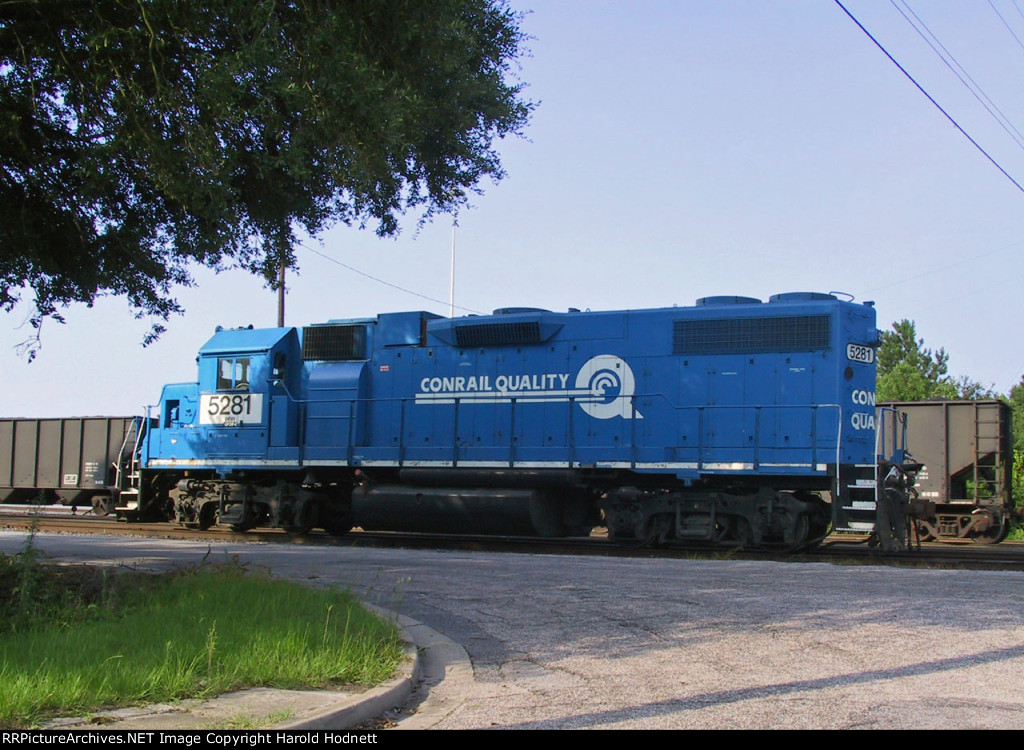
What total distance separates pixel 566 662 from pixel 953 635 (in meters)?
3.06

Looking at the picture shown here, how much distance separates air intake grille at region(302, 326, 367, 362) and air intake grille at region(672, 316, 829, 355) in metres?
5.94

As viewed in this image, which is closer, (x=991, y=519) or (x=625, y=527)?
(x=625, y=527)

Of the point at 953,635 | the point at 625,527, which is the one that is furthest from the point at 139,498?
the point at 953,635

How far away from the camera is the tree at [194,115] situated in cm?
872

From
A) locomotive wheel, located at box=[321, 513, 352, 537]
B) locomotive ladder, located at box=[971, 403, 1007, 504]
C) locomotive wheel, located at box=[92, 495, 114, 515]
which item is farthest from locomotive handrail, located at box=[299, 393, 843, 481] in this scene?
locomotive wheel, located at box=[92, 495, 114, 515]

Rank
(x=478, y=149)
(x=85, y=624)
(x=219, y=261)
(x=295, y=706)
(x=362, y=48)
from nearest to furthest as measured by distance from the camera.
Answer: (x=295, y=706), (x=85, y=624), (x=362, y=48), (x=219, y=261), (x=478, y=149)

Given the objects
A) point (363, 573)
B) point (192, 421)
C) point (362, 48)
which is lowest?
point (363, 573)

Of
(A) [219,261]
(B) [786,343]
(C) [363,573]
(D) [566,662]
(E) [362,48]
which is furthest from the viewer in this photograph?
(B) [786,343]

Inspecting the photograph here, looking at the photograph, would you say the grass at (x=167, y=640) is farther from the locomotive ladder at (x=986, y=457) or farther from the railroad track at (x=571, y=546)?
the locomotive ladder at (x=986, y=457)

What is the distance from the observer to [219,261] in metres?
11.9

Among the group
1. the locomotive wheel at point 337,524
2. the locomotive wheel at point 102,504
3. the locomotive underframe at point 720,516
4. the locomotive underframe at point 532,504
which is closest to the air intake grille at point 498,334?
the locomotive underframe at point 532,504

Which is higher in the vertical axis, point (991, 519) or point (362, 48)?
point (362, 48)

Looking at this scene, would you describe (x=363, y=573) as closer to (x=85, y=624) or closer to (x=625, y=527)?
(x=85, y=624)

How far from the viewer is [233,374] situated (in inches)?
710
